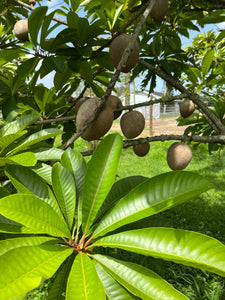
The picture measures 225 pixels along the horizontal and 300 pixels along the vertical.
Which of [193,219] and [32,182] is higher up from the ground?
[32,182]

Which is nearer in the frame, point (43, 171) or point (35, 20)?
point (43, 171)

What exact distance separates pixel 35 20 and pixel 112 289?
86 centimetres

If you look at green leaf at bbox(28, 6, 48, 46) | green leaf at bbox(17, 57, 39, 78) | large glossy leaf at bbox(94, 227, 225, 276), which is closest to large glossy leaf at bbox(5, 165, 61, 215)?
large glossy leaf at bbox(94, 227, 225, 276)

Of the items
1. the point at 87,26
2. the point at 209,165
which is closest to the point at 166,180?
the point at 87,26

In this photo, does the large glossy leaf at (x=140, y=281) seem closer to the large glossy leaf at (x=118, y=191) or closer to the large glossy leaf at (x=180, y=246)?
the large glossy leaf at (x=180, y=246)

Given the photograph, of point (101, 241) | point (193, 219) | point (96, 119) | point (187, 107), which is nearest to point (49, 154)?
point (96, 119)

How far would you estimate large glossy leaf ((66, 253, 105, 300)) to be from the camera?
1.43ft

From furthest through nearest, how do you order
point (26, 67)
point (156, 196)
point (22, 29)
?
point (22, 29)
point (26, 67)
point (156, 196)

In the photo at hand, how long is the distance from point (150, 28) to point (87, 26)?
0.57 m

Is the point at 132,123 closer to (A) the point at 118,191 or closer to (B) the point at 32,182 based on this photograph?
(A) the point at 118,191

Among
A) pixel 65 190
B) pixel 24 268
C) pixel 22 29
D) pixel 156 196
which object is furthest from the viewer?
pixel 22 29

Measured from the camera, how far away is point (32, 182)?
637mm

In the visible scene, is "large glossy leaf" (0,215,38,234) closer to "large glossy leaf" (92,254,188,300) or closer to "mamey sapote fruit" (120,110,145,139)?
"large glossy leaf" (92,254,188,300)

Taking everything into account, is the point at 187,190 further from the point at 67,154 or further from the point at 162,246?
the point at 67,154
